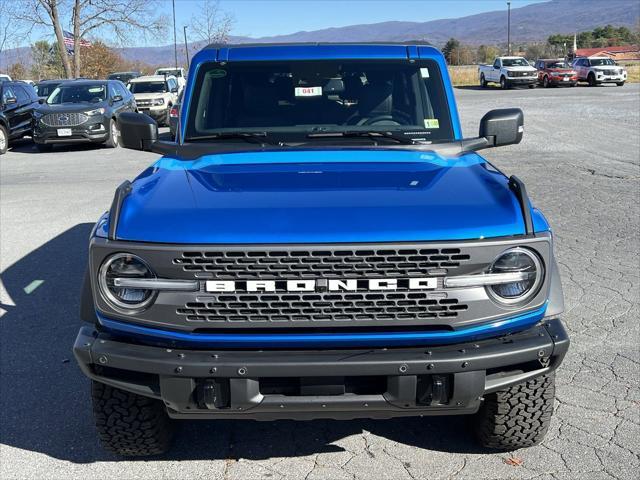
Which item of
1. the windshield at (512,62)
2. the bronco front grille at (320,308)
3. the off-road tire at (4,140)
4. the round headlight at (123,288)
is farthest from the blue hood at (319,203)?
the windshield at (512,62)

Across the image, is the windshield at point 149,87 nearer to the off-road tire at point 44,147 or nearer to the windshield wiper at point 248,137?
the off-road tire at point 44,147

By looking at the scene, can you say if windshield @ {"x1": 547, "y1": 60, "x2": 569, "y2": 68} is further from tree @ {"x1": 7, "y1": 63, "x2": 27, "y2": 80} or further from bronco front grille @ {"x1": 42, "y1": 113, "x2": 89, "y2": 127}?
tree @ {"x1": 7, "y1": 63, "x2": 27, "y2": 80}

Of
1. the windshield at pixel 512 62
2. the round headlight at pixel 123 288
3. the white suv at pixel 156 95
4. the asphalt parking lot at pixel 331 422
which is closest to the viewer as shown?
the round headlight at pixel 123 288

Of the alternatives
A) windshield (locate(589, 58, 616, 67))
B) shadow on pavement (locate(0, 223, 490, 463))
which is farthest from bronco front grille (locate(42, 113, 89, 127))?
windshield (locate(589, 58, 616, 67))

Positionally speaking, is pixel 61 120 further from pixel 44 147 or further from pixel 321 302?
pixel 321 302

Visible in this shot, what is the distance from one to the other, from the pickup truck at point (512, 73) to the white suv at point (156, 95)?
73.6 feet

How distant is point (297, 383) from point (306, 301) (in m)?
0.36

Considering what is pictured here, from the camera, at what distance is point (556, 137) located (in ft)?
Result: 55.5

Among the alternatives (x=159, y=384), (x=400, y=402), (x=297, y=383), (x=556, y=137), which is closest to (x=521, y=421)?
(x=400, y=402)

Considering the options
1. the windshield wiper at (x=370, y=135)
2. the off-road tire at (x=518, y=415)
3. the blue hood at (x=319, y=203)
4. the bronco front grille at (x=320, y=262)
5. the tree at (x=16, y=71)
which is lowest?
the off-road tire at (x=518, y=415)

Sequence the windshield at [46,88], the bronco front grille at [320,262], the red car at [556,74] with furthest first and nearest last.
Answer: the red car at [556,74] < the windshield at [46,88] < the bronco front grille at [320,262]

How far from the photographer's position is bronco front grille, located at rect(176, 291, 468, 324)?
288 cm

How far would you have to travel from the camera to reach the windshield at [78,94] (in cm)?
1723

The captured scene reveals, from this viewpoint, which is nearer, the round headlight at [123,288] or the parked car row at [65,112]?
the round headlight at [123,288]
